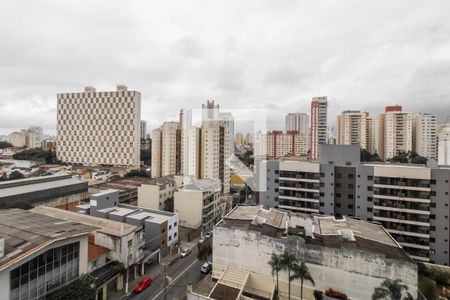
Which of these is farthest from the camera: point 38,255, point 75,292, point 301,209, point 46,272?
point 301,209

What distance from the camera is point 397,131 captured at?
39.0 metres

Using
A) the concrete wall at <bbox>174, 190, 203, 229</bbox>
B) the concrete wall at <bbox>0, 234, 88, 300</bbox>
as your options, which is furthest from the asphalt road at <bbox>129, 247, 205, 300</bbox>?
the concrete wall at <bbox>174, 190, 203, 229</bbox>

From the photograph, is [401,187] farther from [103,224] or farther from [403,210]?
[103,224]

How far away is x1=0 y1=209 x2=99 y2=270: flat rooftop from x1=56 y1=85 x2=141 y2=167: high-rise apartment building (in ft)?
94.7

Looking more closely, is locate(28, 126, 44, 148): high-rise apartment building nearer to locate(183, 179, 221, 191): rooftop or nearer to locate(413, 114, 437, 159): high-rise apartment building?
locate(183, 179, 221, 191): rooftop

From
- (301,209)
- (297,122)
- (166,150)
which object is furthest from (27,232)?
(297,122)

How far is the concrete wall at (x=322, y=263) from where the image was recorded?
30.2 ft

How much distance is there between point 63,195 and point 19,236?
13.8 metres

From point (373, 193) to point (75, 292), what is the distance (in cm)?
1662

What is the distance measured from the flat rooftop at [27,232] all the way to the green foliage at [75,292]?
1745 millimetres

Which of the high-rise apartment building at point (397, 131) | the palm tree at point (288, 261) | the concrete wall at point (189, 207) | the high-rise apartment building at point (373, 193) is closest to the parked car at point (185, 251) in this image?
the concrete wall at point (189, 207)

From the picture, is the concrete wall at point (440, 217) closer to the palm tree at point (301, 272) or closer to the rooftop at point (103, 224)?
the palm tree at point (301, 272)

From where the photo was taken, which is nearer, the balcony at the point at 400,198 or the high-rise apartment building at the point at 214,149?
the balcony at the point at 400,198

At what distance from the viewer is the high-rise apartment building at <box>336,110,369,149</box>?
1693 inches
